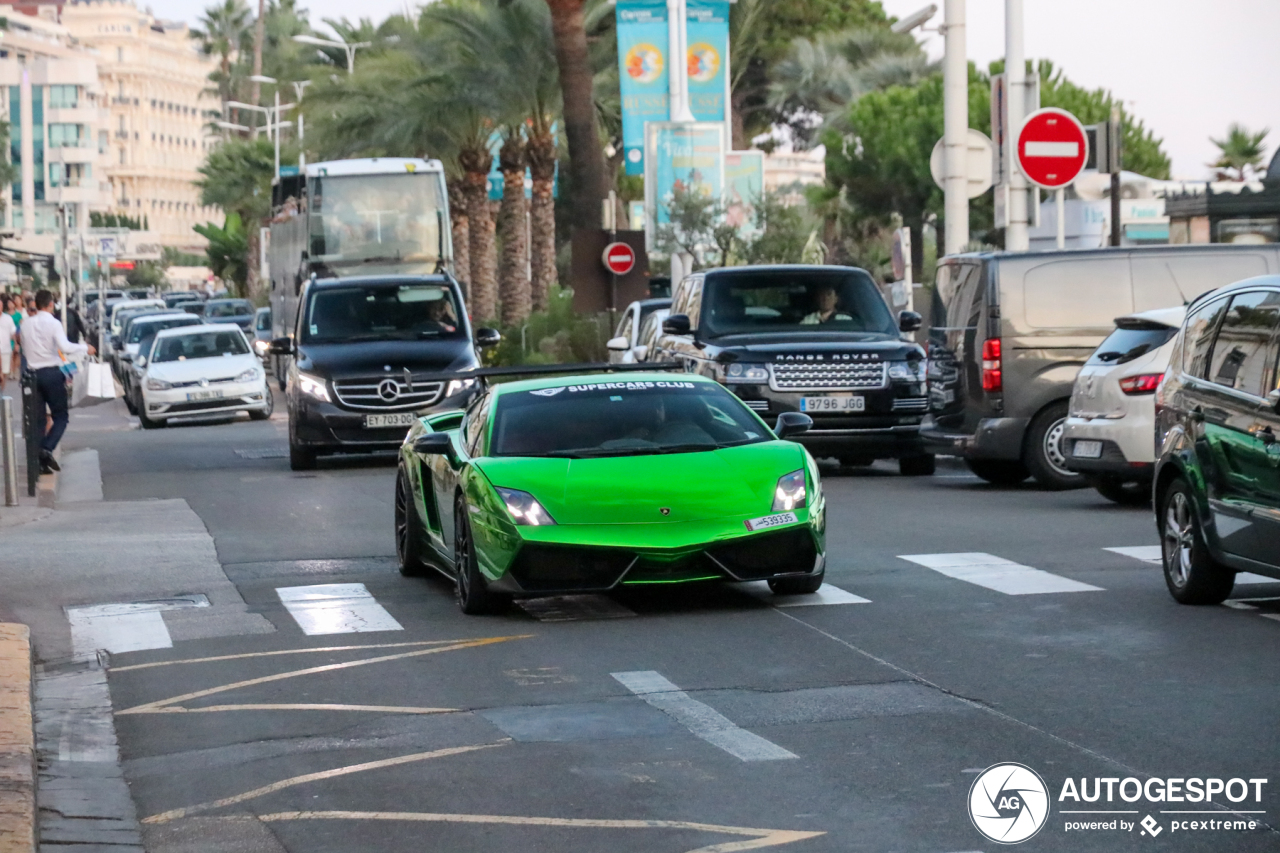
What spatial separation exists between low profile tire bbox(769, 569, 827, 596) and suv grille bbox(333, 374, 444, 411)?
1120 centimetres

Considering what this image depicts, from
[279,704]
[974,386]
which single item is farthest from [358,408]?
[279,704]

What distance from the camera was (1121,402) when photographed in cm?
1596

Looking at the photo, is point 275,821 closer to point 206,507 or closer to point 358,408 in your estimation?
point 206,507

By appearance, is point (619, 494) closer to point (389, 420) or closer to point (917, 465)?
point (917, 465)

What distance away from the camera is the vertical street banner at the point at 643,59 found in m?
39.6

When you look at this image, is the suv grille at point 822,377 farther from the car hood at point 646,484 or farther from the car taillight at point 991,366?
the car hood at point 646,484

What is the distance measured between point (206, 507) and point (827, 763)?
1279 centimetres

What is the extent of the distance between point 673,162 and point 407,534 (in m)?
25.2

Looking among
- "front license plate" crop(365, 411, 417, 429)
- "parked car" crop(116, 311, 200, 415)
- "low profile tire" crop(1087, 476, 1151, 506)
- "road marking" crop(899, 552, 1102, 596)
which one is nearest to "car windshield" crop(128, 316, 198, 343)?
"parked car" crop(116, 311, 200, 415)

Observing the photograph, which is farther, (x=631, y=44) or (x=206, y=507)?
(x=631, y=44)

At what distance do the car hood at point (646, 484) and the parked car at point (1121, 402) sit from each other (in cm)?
515

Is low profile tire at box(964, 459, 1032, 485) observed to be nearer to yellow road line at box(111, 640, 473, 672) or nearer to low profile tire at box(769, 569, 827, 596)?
low profile tire at box(769, 569, 827, 596)

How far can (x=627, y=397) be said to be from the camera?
12148 millimetres

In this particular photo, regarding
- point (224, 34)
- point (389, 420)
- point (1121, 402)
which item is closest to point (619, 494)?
point (1121, 402)
